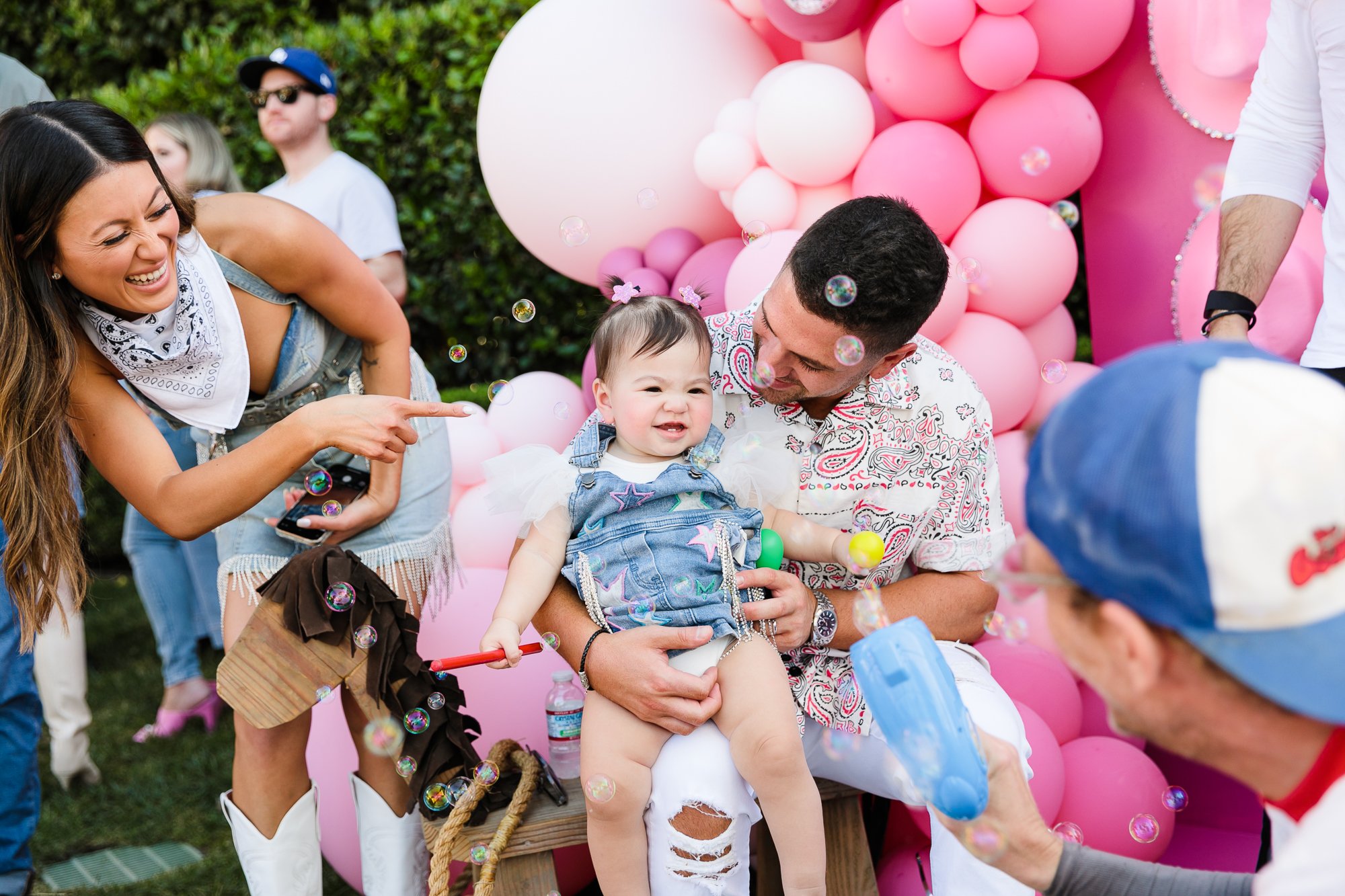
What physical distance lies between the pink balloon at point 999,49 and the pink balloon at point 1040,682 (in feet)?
4.36

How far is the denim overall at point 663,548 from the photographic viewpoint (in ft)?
6.55

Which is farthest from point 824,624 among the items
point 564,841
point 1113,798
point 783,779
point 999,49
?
point 999,49

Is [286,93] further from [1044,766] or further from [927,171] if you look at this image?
[1044,766]

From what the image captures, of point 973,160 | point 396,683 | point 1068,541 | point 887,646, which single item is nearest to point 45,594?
point 396,683

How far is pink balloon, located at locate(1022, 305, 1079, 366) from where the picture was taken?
2928 mm

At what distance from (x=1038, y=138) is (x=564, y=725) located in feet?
5.70

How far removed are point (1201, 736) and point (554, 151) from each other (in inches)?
99.4

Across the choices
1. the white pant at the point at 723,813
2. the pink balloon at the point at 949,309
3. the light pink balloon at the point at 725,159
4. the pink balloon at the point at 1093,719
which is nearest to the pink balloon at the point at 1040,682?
the pink balloon at the point at 1093,719

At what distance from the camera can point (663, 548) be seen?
2.01m

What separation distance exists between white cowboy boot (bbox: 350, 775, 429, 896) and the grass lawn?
2.48ft

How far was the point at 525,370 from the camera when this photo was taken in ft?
16.4

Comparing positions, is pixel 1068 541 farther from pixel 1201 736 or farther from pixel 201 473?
pixel 201 473

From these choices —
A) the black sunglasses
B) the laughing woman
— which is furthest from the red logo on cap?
the black sunglasses

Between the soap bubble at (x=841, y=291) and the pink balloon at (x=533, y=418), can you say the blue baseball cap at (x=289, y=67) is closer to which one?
the pink balloon at (x=533, y=418)
